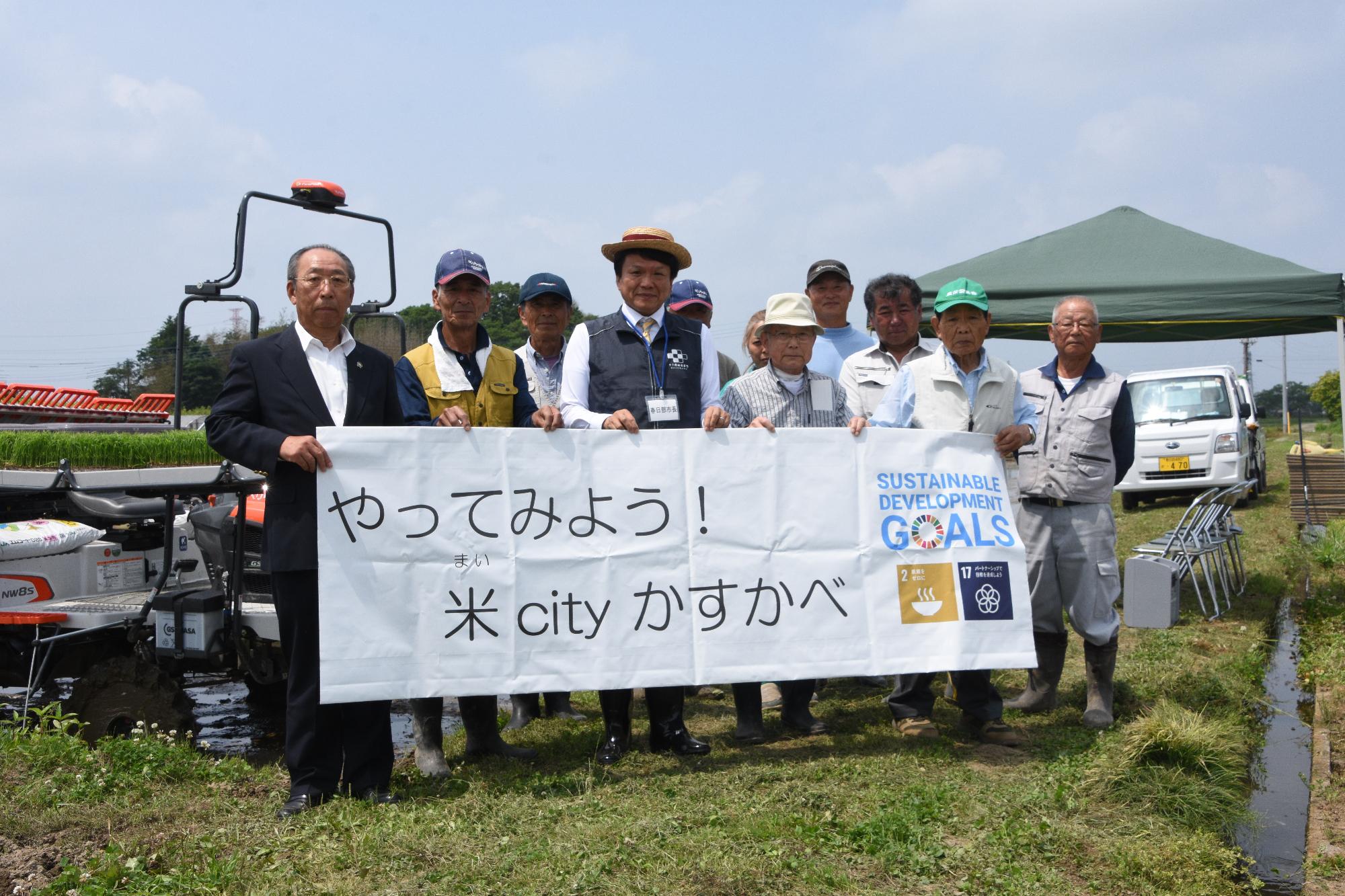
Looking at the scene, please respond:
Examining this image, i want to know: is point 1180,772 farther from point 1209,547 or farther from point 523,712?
point 1209,547

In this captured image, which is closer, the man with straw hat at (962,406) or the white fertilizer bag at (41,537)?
the man with straw hat at (962,406)

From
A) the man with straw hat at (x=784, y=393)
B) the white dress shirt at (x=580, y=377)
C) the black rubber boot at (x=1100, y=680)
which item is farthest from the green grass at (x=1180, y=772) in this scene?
the white dress shirt at (x=580, y=377)

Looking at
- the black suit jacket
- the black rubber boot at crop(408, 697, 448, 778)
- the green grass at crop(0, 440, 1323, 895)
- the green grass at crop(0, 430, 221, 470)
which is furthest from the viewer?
the green grass at crop(0, 430, 221, 470)

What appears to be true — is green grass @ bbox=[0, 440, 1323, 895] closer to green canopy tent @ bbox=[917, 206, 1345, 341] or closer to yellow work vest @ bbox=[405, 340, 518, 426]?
yellow work vest @ bbox=[405, 340, 518, 426]

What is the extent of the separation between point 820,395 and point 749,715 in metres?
1.62

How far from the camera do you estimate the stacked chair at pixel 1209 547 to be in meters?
8.37

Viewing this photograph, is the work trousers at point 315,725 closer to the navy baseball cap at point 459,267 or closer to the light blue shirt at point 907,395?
the navy baseball cap at point 459,267

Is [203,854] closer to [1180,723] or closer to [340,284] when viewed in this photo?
→ [340,284]

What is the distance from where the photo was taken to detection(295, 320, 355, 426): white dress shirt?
4242 mm

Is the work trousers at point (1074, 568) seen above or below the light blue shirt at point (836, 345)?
below

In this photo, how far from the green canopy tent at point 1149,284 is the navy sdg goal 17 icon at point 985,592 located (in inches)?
164

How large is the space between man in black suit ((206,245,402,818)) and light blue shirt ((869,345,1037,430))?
8.41 feet

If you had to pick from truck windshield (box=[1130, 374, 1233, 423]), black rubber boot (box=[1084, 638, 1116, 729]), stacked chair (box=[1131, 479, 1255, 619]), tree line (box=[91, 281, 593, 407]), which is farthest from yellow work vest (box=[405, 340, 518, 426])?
truck windshield (box=[1130, 374, 1233, 423])

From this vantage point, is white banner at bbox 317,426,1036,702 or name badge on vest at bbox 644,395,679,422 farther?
name badge on vest at bbox 644,395,679,422
